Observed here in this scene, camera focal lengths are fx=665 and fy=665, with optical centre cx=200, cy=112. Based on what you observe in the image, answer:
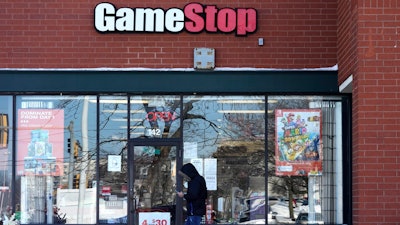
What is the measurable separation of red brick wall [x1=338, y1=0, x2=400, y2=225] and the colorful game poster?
1.75m

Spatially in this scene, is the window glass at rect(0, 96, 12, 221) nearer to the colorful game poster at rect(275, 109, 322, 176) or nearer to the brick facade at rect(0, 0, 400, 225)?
the brick facade at rect(0, 0, 400, 225)

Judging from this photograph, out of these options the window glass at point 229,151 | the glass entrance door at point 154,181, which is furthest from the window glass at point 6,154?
the window glass at point 229,151

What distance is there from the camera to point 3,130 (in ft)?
41.7

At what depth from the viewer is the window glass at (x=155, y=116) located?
41.8 feet

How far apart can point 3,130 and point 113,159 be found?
7.13 feet

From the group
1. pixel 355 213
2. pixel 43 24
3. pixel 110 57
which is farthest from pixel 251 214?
pixel 43 24

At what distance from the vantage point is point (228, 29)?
41.4ft

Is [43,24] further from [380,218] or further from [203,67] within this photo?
[380,218]

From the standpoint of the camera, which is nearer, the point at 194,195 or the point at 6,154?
the point at 194,195

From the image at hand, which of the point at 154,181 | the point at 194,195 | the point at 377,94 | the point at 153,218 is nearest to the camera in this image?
the point at 377,94

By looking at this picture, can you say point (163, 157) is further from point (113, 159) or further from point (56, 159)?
point (56, 159)

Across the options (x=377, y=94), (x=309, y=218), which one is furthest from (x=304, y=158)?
(x=377, y=94)

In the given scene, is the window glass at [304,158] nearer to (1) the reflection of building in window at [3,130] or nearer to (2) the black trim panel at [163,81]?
(2) the black trim panel at [163,81]

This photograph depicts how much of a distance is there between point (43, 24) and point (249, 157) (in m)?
Result: 4.67
